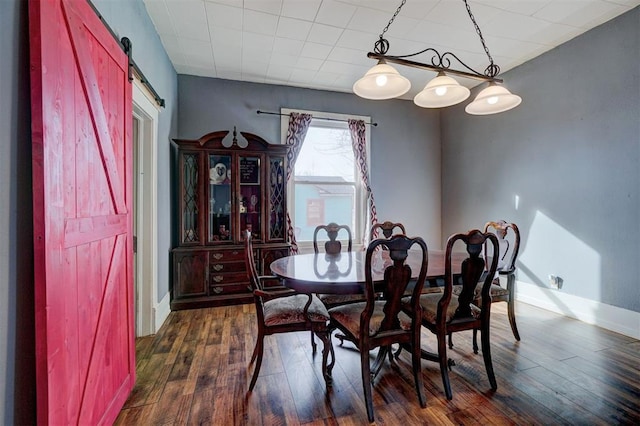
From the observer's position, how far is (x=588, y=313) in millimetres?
3098

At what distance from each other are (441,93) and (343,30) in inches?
50.6

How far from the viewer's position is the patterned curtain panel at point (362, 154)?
4605 mm

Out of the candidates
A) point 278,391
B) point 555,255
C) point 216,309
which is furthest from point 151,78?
point 555,255

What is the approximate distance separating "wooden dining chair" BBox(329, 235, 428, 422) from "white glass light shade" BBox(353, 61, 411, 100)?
1187mm

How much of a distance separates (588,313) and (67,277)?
4296mm

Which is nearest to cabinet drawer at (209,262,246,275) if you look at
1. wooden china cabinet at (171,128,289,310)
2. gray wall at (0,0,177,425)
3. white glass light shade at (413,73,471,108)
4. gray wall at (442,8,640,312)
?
wooden china cabinet at (171,128,289,310)

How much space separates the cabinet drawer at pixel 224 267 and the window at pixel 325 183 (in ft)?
3.31

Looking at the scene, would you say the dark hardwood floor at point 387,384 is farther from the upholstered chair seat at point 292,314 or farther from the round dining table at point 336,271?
the round dining table at point 336,271

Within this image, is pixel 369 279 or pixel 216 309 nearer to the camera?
pixel 369 279

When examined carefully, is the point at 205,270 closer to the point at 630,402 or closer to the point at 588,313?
the point at 630,402

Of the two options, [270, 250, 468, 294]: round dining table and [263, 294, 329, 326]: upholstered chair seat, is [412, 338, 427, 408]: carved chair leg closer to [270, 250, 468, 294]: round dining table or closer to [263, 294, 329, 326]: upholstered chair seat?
[270, 250, 468, 294]: round dining table

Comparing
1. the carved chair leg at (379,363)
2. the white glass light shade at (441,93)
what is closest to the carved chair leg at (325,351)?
the carved chair leg at (379,363)

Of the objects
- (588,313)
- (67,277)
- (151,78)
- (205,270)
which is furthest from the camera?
(205,270)

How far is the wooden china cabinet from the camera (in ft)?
12.0
